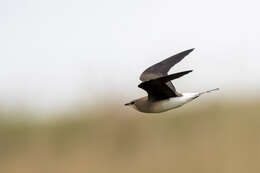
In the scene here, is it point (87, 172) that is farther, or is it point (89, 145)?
point (89, 145)

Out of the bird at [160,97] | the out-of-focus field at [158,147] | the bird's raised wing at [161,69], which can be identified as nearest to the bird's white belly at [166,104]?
the bird at [160,97]

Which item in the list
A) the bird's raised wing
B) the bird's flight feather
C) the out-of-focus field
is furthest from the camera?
the out-of-focus field

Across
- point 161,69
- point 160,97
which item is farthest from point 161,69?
point 160,97

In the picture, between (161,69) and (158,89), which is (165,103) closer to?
(158,89)

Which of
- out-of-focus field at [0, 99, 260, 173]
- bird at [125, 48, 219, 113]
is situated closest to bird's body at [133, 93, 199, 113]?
bird at [125, 48, 219, 113]

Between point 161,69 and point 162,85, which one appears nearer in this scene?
point 162,85

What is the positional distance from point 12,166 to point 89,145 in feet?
3.87

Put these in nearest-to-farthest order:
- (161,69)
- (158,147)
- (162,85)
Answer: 1. (162,85)
2. (161,69)
3. (158,147)

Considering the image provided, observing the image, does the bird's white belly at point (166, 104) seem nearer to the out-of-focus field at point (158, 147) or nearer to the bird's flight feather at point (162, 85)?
the bird's flight feather at point (162, 85)

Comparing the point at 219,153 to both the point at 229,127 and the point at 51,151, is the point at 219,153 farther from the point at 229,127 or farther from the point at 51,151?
the point at 51,151

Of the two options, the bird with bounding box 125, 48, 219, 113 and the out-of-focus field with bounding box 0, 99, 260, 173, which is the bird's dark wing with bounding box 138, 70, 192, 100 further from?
the out-of-focus field with bounding box 0, 99, 260, 173

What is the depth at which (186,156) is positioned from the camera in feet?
30.4

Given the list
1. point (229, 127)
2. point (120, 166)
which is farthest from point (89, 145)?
point (229, 127)

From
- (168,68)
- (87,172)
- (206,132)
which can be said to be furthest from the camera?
(206,132)
